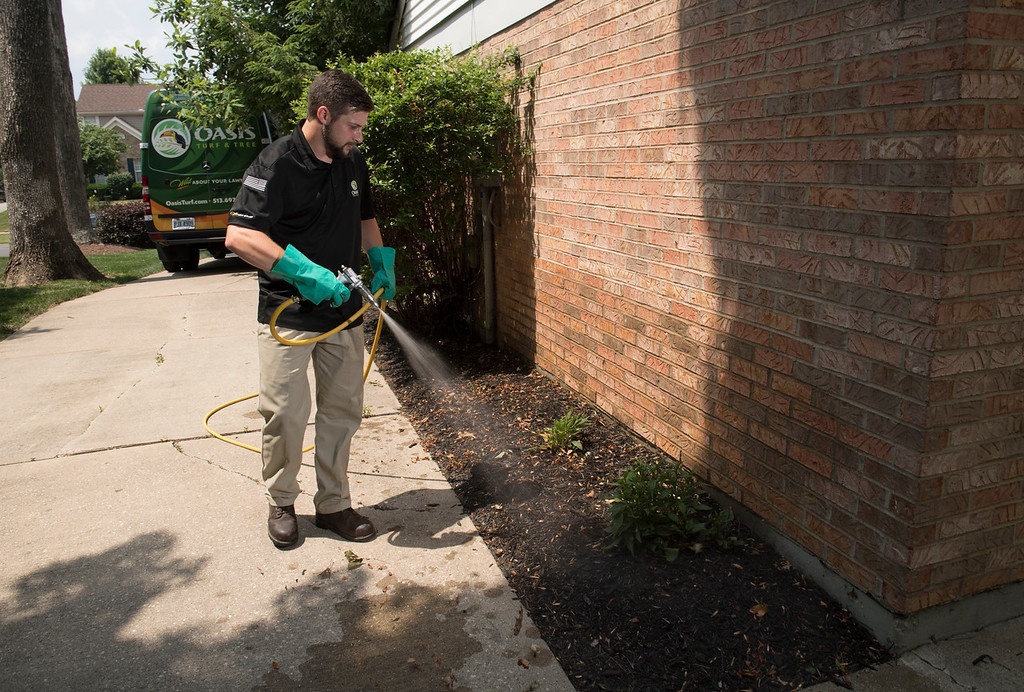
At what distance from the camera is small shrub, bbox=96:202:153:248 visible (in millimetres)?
18109

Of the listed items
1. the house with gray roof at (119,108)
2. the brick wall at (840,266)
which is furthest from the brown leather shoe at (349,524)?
the house with gray roof at (119,108)

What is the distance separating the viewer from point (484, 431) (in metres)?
4.84

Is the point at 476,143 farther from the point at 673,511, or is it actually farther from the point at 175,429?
the point at 673,511

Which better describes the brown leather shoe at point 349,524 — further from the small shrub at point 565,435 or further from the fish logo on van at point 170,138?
the fish logo on van at point 170,138

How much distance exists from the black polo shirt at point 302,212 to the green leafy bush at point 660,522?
1546 millimetres

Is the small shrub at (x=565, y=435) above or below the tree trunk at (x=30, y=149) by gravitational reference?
below

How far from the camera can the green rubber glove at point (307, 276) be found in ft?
10.3

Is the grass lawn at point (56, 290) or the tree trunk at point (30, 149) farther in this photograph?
the tree trunk at point (30, 149)

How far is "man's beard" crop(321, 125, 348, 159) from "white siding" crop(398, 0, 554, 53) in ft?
7.97

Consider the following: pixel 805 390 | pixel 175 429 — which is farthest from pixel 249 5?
pixel 805 390

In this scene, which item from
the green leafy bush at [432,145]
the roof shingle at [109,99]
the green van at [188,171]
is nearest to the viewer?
the green leafy bush at [432,145]

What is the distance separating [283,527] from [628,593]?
1611 millimetres

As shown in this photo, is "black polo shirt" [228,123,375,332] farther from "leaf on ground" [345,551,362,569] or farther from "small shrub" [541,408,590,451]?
"small shrub" [541,408,590,451]

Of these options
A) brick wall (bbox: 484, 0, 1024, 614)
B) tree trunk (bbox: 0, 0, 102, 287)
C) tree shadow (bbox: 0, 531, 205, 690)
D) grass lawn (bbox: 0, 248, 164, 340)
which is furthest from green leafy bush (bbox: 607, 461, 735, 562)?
tree trunk (bbox: 0, 0, 102, 287)
